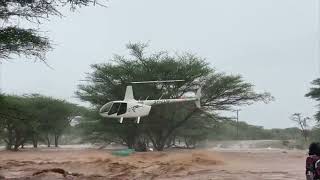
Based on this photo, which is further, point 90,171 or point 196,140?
point 196,140

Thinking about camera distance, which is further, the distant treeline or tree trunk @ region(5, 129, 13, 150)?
the distant treeline

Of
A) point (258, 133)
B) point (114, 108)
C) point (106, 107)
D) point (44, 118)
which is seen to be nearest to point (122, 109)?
point (114, 108)

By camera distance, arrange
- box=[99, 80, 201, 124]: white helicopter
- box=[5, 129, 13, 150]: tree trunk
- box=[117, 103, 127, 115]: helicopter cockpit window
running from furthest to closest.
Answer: box=[5, 129, 13, 150]: tree trunk → box=[99, 80, 201, 124]: white helicopter → box=[117, 103, 127, 115]: helicopter cockpit window

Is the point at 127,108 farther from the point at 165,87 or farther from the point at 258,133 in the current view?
the point at 258,133

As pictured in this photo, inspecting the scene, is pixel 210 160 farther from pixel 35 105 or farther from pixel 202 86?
pixel 35 105

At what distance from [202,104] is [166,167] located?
63.7 feet

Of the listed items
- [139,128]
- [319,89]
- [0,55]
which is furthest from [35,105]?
[0,55]

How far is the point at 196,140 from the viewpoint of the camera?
61.6 meters

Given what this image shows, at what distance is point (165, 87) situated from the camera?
45094 millimetres

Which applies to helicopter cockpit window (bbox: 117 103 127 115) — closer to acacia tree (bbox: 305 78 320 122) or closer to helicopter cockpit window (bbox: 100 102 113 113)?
helicopter cockpit window (bbox: 100 102 113 113)

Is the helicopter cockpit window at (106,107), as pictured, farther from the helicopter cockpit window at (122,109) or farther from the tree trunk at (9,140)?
the tree trunk at (9,140)

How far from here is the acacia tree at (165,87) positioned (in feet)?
148

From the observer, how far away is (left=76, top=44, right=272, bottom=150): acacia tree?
45.1 meters

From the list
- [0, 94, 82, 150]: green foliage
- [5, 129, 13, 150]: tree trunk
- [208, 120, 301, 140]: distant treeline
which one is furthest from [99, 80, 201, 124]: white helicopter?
[208, 120, 301, 140]: distant treeline
